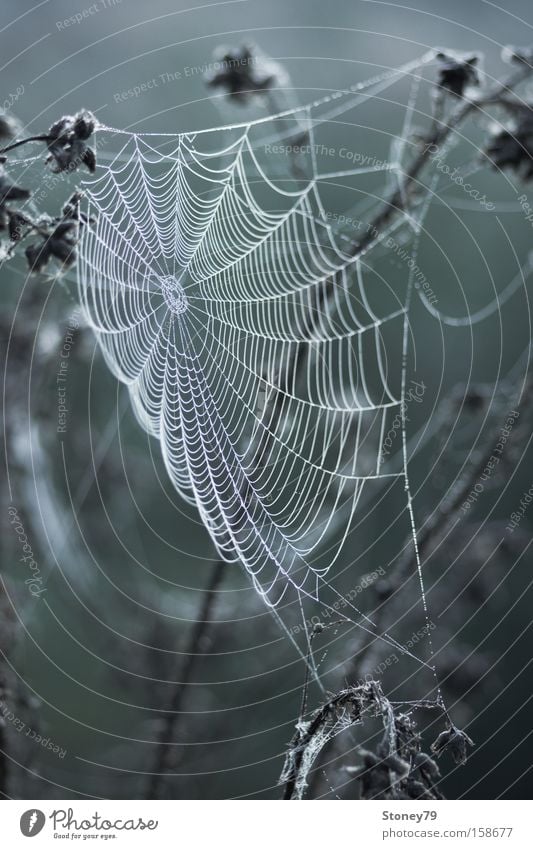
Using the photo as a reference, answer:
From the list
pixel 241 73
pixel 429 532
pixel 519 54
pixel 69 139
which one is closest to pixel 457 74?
pixel 519 54

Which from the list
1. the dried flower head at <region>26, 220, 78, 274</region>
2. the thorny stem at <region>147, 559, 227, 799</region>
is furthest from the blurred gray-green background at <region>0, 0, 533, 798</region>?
the dried flower head at <region>26, 220, 78, 274</region>

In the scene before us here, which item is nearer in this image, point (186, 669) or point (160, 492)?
point (186, 669)
